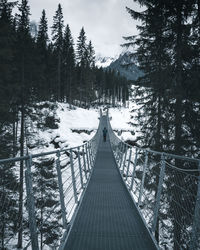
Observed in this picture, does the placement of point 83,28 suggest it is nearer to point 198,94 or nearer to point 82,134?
point 82,134

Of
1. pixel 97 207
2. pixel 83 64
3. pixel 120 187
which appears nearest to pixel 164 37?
pixel 120 187

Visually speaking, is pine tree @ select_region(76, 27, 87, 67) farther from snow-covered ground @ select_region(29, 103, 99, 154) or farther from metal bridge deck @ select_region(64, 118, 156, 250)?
metal bridge deck @ select_region(64, 118, 156, 250)

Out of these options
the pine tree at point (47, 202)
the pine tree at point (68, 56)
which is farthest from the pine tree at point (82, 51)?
the pine tree at point (47, 202)

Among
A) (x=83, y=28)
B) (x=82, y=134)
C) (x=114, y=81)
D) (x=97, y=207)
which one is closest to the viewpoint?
(x=97, y=207)

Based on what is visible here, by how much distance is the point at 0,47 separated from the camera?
41.0ft

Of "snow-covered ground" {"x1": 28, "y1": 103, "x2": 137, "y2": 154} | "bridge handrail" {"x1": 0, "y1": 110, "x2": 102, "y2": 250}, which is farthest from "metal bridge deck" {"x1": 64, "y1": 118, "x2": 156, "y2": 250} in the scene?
"snow-covered ground" {"x1": 28, "y1": 103, "x2": 137, "y2": 154}

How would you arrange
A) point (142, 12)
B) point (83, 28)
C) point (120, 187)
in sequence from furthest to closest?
1. point (83, 28)
2. point (142, 12)
3. point (120, 187)

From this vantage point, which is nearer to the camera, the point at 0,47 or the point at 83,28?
the point at 0,47

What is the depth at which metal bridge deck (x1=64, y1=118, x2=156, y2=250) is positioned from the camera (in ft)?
10.9

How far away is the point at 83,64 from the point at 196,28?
38171 mm

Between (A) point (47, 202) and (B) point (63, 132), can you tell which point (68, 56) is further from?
(A) point (47, 202)

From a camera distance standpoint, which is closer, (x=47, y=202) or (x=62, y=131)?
(x=47, y=202)

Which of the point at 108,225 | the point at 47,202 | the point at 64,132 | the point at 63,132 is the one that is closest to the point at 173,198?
the point at 108,225

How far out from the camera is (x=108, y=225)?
4.05 m
